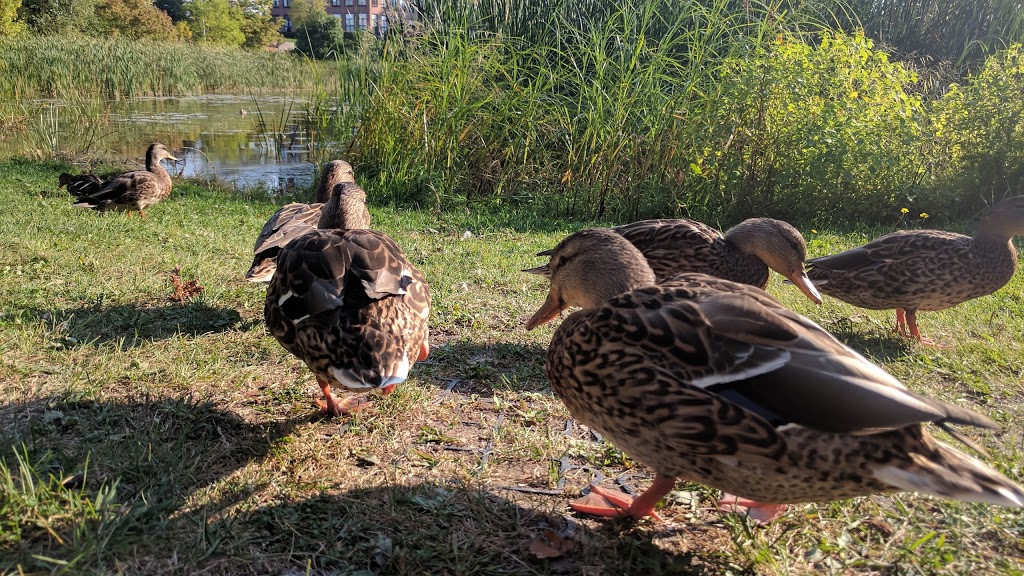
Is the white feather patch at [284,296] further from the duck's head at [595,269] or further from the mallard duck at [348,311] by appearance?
the duck's head at [595,269]

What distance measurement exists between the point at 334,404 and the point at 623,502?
57.9 inches

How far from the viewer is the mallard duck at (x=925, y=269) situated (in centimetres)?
461

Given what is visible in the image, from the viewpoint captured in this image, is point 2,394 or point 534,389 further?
point 534,389

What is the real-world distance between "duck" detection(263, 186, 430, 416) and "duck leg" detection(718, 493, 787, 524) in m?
1.36

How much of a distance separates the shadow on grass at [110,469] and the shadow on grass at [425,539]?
0.66 feet

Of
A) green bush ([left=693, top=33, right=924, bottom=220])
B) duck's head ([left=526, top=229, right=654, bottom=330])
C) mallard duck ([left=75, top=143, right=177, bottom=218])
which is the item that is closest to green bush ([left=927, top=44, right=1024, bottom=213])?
green bush ([left=693, top=33, right=924, bottom=220])

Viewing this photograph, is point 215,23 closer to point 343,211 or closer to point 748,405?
point 343,211

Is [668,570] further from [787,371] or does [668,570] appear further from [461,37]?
[461,37]

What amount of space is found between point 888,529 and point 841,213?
6812mm

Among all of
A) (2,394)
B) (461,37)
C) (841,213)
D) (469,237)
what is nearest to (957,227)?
(841,213)

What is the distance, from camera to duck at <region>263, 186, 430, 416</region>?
277 centimetres

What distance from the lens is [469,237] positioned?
713 centimetres

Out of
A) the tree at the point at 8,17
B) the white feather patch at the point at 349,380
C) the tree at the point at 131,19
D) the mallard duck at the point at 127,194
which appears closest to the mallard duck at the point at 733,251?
the white feather patch at the point at 349,380

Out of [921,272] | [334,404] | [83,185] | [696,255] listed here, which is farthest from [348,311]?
[83,185]
